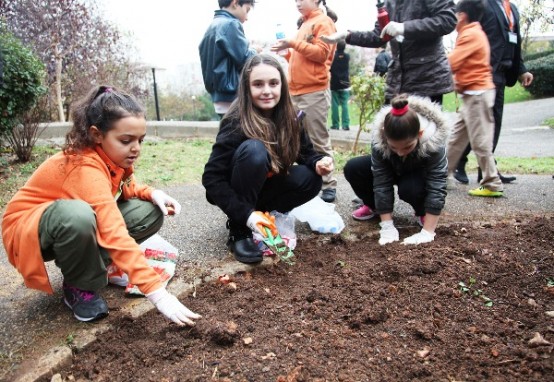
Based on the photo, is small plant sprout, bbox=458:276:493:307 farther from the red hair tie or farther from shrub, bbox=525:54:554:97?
shrub, bbox=525:54:554:97

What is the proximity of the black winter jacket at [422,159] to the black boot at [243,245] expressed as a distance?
83cm

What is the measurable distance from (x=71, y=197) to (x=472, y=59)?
3.05 metres

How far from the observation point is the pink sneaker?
3.18 meters

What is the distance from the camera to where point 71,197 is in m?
1.92

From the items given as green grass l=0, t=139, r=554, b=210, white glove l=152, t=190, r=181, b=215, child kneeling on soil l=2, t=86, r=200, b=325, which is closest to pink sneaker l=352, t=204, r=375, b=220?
white glove l=152, t=190, r=181, b=215

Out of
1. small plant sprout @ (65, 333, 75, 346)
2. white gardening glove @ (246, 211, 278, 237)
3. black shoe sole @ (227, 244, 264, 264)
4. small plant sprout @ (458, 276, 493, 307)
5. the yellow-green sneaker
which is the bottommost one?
small plant sprout @ (65, 333, 75, 346)

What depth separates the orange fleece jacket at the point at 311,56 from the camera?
3.51m

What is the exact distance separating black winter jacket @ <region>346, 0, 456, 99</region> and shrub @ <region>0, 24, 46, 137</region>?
373cm

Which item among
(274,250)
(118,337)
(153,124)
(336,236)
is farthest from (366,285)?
(153,124)

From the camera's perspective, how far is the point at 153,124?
7.77 meters

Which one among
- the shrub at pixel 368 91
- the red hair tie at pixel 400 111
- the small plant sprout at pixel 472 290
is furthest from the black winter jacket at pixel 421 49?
the shrub at pixel 368 91

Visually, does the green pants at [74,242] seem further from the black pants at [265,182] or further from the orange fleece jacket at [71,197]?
the black pants at [265,182]

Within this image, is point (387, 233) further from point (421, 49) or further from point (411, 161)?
point (421, 49)

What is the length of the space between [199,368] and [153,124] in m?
6.66
